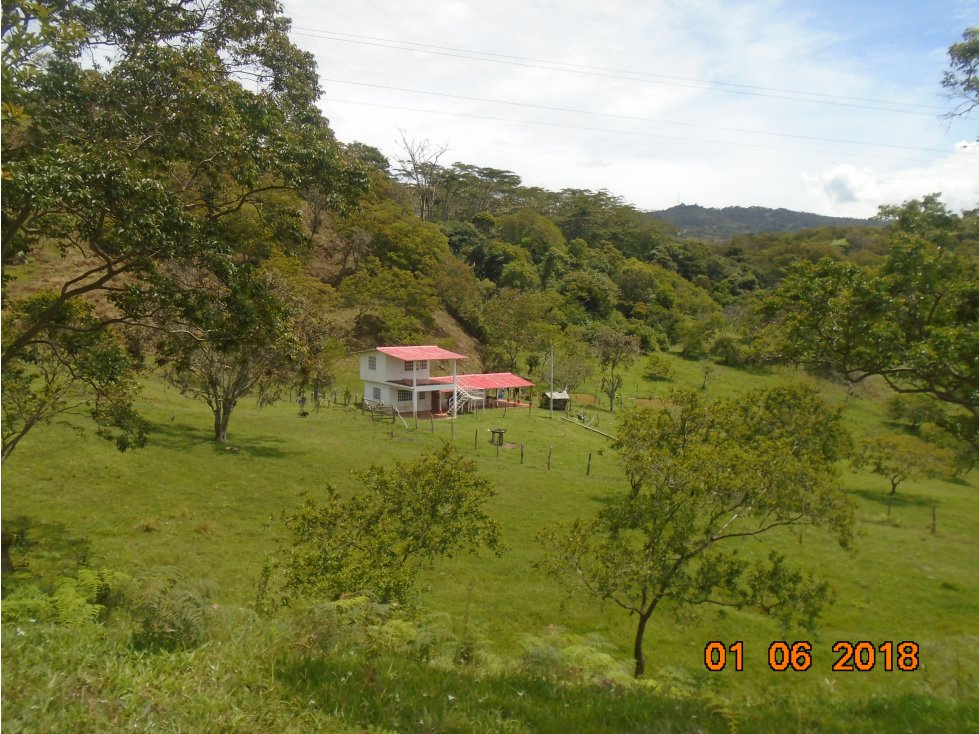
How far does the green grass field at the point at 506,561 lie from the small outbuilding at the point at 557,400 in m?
14.2

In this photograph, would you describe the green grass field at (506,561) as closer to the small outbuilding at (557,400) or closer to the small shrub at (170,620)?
the small shrub at (170,620)

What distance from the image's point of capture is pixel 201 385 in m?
22.6

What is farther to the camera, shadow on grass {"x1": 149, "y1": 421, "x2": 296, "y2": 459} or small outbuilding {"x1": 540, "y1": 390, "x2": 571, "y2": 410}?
small outbuilding {"x1": 540, "y1": 390, "x2": 571, "y2": 410}

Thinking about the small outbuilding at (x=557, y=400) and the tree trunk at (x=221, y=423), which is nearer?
the tree trunk at (x=221, y=423)

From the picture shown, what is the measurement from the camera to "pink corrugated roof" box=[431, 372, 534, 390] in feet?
133

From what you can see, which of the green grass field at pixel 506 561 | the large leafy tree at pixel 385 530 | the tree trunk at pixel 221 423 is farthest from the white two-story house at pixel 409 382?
the large leafy tree at pixel 385 530

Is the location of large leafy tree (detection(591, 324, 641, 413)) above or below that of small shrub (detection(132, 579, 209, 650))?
above

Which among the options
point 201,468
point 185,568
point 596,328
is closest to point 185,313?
point 185,568

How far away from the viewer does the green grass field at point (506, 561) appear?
17.2 ft

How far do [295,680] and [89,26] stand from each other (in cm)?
1074

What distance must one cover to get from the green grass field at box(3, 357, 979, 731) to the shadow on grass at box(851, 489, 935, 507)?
17 centimetres
